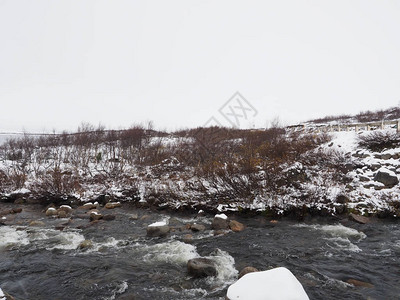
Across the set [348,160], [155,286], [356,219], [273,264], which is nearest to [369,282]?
[273,264]

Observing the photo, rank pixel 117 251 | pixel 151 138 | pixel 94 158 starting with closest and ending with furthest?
1. pixel 117 251
2. pixel 94 158
3. pixel 151 138

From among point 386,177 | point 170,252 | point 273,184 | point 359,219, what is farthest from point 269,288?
point 386,177

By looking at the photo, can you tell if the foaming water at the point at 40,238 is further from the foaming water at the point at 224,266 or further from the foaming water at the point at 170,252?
the foaming water at the point at 224,266

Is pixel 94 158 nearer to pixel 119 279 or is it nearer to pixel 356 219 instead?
pixel 119 279

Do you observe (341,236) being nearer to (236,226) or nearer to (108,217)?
(236,226)

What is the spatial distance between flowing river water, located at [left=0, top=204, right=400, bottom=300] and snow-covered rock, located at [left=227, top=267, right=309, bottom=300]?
116mm

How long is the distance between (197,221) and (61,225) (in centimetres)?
567

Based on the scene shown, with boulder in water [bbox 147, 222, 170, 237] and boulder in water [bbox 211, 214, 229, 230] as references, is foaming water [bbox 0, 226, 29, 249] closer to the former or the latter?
boulder in water [bbox 147, 222, 170, 237]

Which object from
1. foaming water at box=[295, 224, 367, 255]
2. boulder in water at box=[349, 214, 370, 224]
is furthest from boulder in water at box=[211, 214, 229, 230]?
boulder in water at box=[349, 214, 370, 224]

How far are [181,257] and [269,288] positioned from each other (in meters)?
3.81

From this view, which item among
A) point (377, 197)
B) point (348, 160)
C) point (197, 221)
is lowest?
point (197, 221)

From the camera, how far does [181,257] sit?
666cm

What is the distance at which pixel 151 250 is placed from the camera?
7246 millimetres

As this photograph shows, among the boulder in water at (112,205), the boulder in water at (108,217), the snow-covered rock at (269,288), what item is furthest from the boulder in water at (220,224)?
the boulder in water at (112,205)
